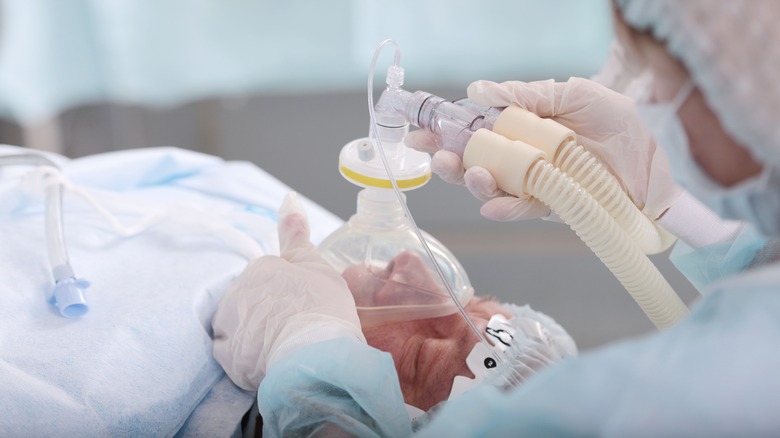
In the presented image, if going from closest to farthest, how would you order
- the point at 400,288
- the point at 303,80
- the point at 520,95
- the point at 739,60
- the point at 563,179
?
the point at 739,60 < the point at 563,179 < the point at 520,95 < the point at 400,288 < the point at 303,80

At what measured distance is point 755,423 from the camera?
19.7 inches

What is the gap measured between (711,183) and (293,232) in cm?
67

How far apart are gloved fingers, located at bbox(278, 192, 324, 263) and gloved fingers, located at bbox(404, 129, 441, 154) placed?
22 cm

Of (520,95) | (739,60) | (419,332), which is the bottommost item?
(419,332)

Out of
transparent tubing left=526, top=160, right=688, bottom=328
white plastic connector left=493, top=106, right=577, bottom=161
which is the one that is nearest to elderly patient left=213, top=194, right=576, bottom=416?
transparent tubing left=526, top=160, right=688, bottom=328

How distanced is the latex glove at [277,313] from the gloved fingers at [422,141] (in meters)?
0.21

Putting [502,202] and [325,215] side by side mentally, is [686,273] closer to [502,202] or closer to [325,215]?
[502,202]

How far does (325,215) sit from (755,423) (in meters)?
1.06

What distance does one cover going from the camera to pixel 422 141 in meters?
0.99

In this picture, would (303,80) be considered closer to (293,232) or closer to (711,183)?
(293,232)

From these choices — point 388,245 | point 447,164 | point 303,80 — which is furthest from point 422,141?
point 303,80

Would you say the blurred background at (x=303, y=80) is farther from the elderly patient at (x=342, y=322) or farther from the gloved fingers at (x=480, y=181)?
the gloved fingers at (x=480, y=181)

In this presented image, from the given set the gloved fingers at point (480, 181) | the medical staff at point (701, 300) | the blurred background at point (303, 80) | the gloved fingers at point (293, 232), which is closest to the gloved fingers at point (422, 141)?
the gloved fingers at point (480, 181)

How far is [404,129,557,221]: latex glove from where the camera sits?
87 cm
